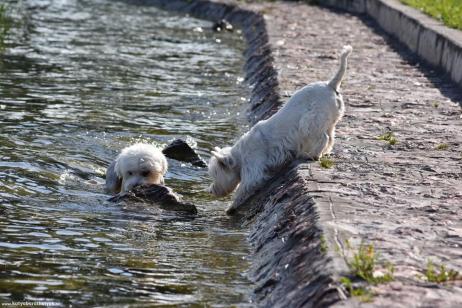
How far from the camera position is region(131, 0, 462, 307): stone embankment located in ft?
21.3

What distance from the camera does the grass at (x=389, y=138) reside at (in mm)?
11039

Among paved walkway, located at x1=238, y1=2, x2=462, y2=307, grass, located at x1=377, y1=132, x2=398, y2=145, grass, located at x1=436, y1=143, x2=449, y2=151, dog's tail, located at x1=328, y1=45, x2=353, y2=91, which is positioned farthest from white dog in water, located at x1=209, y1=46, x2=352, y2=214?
grass, located at x1=436, y1=143, x2=449, y2=151

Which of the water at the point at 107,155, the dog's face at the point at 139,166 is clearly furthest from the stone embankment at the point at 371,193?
the dog's face at the point at 139,166

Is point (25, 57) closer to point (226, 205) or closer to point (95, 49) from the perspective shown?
point (95, 49)

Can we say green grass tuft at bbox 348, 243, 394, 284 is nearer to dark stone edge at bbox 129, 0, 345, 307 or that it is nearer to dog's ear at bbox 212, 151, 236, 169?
dark stone edge at bbox 129, 0, 345, 307

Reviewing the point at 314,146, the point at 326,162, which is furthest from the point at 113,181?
the point at 326,162

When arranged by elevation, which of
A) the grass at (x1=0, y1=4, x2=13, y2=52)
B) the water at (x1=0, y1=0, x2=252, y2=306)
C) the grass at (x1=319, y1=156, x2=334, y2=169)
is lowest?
the grass at (x1=0, y1=4, x2=13, y2=52)

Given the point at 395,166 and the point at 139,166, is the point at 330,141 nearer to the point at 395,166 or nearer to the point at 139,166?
the point at 395,166

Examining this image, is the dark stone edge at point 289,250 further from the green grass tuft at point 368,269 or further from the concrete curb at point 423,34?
the concrete curb at point 423,34

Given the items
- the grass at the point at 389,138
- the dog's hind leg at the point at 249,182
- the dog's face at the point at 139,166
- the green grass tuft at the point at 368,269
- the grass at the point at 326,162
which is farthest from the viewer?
the grass at the point at 389,138

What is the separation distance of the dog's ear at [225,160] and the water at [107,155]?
498 mm

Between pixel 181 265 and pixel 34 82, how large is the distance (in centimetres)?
1052

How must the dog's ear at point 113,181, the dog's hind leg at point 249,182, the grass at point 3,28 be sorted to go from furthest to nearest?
the grass at point 3,28, the dog's ear at point 113,181, the dog's hind leg at point 249,182

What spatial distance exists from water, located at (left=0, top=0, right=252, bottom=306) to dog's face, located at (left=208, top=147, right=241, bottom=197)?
11.6 inches
